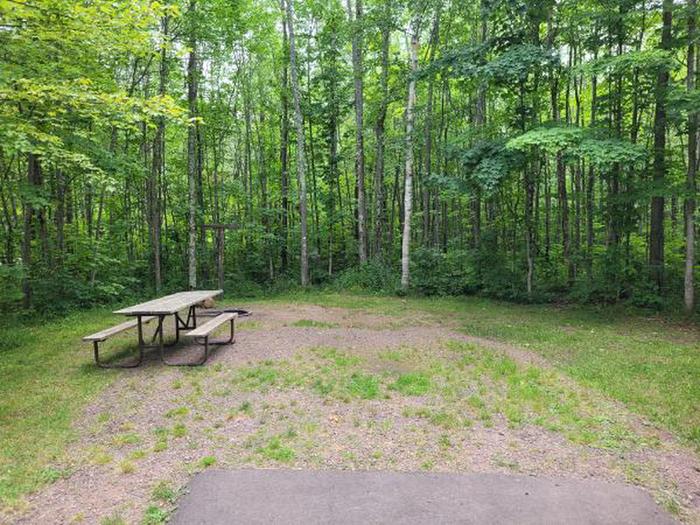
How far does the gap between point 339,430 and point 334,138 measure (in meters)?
15.7

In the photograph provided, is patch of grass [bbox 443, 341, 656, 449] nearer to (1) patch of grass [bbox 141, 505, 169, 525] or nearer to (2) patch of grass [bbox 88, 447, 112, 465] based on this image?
(1) patch of grass [bbox 141, 505, 169, 525]

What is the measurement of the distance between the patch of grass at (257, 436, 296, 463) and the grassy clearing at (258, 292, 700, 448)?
347cm

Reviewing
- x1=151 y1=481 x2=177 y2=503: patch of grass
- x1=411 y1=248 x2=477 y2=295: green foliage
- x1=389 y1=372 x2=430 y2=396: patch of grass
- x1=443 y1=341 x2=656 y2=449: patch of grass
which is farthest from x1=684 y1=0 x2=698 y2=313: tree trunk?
x1=151 y1=481 x2=177 y2=503: patch of grass

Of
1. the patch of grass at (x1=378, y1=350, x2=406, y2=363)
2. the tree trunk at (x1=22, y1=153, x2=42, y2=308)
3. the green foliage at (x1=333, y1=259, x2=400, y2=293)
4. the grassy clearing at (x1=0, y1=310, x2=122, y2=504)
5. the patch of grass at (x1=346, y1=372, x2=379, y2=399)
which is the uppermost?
the tree trunk at (x1=22, y1=153, x2=42, y2=308)

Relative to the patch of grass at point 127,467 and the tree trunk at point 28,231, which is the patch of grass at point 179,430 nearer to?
the patch of grass at point 127,467

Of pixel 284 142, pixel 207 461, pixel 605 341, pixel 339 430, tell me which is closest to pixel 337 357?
pixel 339 430

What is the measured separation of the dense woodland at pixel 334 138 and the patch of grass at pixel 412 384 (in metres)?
4.30

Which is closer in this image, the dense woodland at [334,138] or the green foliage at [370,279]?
the dense woodland at [334,138]

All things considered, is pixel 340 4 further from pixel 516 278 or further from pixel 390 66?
pixel 516 278

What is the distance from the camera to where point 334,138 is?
1775cm

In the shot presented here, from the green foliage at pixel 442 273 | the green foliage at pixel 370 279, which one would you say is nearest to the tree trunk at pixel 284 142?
the green foliage at pixel 370 279

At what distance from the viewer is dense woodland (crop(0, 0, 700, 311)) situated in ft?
21.3

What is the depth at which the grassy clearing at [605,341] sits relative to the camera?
174 inches

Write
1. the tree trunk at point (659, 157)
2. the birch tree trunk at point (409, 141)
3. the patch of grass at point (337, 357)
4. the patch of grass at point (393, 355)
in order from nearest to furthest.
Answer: the patch of grass at point (337, 357) → the patch of grass at point (393, 355) → the tree trunk at point (659, 157) → the birch tree trunk at point (409, 141)
